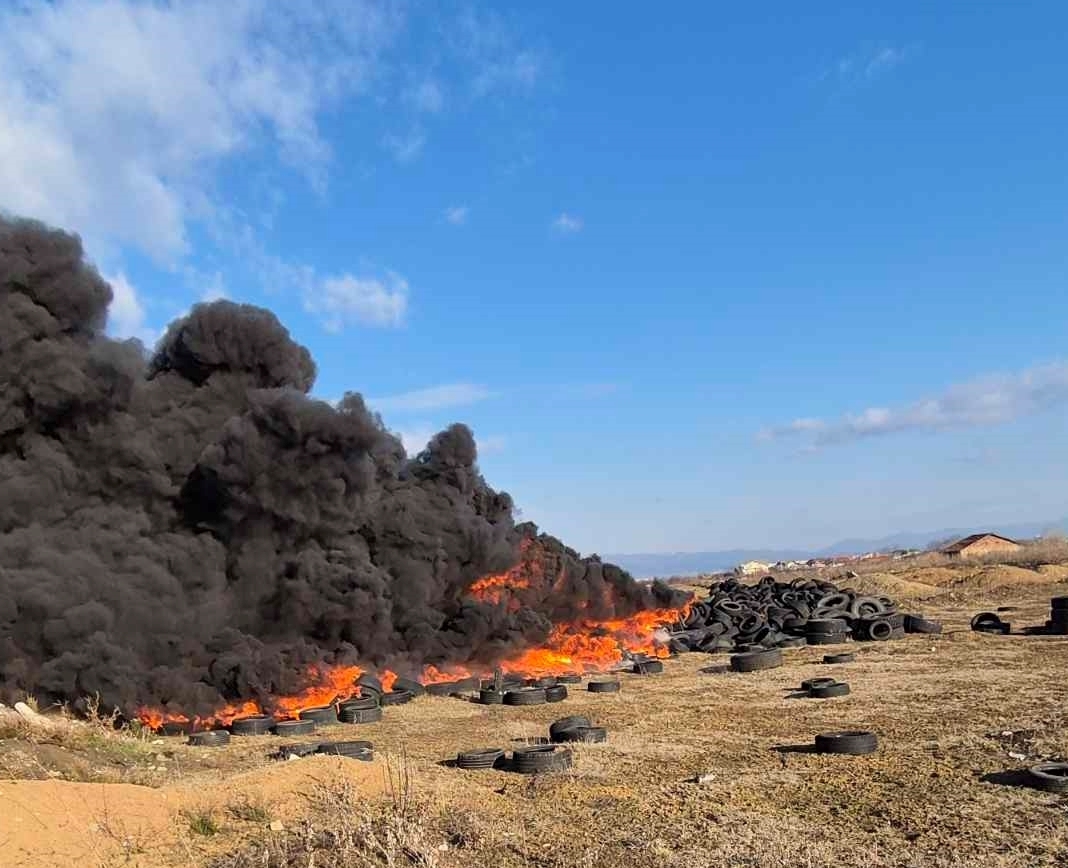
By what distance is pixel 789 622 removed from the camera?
25.8 m

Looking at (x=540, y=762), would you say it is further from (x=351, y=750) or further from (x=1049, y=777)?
(x=1049, y=777)

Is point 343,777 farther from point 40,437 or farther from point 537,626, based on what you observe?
point 537,626

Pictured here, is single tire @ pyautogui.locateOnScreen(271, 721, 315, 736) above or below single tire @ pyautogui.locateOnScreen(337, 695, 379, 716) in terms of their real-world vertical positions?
below

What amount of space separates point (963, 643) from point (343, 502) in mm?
14594

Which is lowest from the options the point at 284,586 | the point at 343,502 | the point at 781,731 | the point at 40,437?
the point at 781,731

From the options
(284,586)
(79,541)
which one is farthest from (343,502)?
(79,541)

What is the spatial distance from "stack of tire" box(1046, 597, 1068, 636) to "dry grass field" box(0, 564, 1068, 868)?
600cm

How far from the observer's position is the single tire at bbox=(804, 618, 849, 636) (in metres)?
24.0

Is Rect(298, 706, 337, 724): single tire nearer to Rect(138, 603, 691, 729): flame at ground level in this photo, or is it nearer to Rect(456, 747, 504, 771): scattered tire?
Rect(138, 603, 691, 729): flame at ground level

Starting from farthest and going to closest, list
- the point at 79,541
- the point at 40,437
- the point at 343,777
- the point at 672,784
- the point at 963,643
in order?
the point at 963,643 < the point at 40,437 < the point at 79,541 < the point at 672,784 < the point at 343,777

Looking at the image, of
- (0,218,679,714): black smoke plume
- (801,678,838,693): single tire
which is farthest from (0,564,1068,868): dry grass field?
(0,218,679,714): black smoke plume

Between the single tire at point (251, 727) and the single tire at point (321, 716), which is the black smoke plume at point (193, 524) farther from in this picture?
the single tire at point (321, 716)

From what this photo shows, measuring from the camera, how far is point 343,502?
21.3 m

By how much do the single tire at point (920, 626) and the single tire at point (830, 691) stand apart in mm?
9644
